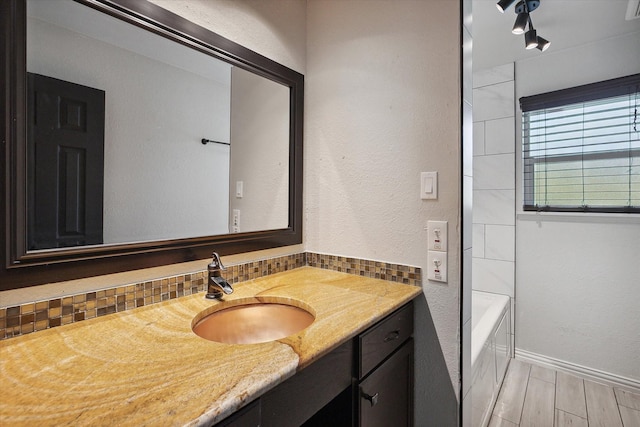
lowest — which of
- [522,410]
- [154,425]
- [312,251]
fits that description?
[522,410]

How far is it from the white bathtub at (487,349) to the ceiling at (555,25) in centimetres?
186

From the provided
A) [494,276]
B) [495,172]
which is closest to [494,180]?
[495,172]

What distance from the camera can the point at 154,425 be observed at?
495 mm

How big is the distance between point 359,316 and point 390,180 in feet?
2.15

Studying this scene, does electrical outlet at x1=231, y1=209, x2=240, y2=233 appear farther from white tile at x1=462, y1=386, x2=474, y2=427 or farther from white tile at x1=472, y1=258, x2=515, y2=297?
white tile at x1=472, y1=258, x2=515, y2=297

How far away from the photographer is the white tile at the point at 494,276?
2.49m

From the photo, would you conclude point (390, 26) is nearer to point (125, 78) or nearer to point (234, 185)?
point (234, 185)

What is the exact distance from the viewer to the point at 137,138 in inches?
41.6

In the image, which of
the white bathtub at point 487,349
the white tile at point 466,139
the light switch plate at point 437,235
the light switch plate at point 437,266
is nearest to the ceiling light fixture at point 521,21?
the white tile at point 466,139

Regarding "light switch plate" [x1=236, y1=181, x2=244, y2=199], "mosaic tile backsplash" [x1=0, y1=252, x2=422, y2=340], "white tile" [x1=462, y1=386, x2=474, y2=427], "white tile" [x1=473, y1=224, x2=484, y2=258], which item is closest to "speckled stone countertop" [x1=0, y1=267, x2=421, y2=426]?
"mosaic tile backsplash" [x1=0, y1=252, x2=422, y2=340]

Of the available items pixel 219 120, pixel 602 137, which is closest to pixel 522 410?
pixel 602 137

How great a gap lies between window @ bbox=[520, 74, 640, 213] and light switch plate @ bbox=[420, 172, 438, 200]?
5.33 feet

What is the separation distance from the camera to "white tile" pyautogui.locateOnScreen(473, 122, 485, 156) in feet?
8.63

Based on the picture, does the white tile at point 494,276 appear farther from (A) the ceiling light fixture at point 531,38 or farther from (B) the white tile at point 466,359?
(A) the ceiling light fixture at point 531,38
